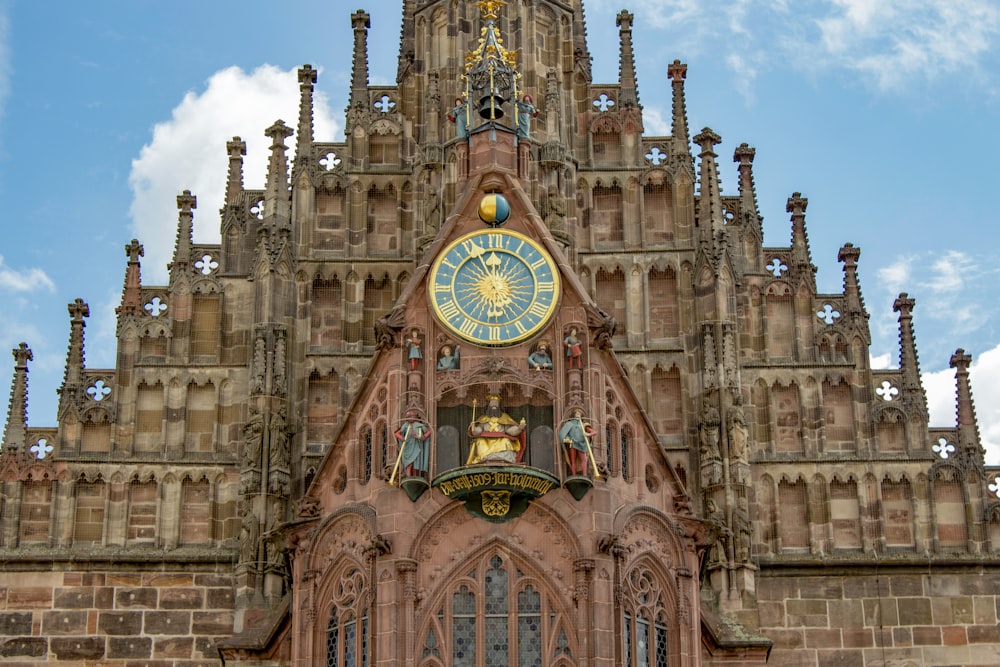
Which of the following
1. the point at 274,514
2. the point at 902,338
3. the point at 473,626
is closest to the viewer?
the point at 473,626

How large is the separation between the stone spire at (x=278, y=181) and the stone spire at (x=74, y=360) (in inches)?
140

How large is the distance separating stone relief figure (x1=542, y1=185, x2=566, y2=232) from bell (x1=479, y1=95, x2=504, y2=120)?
206 centimetres

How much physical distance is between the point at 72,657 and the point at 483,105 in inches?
436

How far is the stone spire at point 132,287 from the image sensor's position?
114 ft

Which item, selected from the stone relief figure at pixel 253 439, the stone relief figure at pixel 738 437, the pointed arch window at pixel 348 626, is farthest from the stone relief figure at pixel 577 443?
the stone relief figure at pixel 253 439

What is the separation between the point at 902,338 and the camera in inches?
1384

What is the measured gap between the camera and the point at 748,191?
36219 mm

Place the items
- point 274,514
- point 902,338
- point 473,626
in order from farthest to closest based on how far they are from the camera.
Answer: point 902,338 < point 274,514 < point 473,626

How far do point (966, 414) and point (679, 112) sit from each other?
7.35 m

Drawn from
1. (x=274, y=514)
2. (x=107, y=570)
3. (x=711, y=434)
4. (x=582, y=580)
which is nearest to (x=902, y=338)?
(x=711, y=434)

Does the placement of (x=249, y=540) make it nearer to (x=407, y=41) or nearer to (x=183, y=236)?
(x=183, y=236)

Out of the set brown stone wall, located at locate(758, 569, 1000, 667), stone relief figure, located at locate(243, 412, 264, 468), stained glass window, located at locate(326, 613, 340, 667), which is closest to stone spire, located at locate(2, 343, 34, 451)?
stone relief figure, located at locate(243, 412, 264, 468)

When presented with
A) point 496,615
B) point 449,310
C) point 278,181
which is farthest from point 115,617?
point 278,181

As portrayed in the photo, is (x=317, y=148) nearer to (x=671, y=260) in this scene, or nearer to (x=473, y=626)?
(x=671, y=260)
